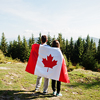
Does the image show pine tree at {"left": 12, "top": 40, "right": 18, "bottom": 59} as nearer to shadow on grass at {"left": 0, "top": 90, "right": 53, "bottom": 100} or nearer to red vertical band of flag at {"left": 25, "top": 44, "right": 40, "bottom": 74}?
shadow on grass at {"left": 0, "top": 90, "right": 53, "bottom": 100}

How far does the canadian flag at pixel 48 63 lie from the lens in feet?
13.0

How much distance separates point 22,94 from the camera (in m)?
4.20

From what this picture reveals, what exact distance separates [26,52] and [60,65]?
41.9 metres

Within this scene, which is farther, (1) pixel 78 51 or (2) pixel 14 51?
(1) pixel 78 51

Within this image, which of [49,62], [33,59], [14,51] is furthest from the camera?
[14,51]

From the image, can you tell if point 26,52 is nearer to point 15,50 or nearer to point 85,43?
point 15,50

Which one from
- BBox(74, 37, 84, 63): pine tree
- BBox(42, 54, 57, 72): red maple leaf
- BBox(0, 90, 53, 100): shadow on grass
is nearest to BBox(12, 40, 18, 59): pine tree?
BBox(74, 37, 84, 63): pine tree

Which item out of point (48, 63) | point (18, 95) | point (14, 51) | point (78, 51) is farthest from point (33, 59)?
point (78, 51)

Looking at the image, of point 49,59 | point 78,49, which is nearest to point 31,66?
point 49,59

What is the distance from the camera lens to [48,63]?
4.11 m

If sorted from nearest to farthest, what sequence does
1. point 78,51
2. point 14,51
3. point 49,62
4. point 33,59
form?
point 49,62 < point 33,59 < point 14,51 < point 78,51

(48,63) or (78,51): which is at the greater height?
(48,63)

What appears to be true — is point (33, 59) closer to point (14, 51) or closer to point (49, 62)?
point (49, 62)

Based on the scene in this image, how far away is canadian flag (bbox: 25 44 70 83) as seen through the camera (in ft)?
13.0
